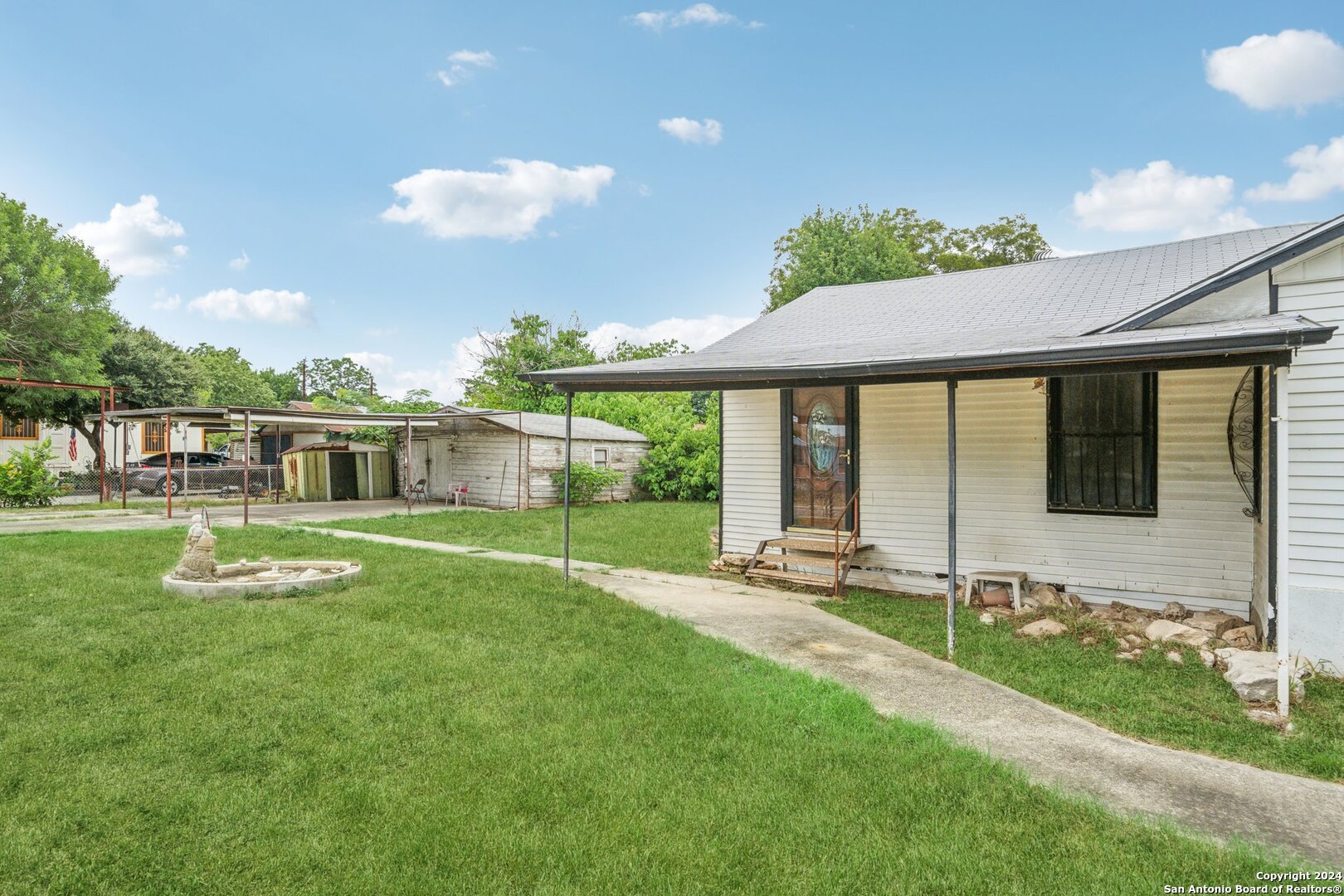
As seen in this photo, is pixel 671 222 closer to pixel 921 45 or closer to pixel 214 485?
pixel 921 45

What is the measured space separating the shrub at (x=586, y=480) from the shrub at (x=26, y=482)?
12.7 meters

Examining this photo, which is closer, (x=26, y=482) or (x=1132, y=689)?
(x=1132, y=689)

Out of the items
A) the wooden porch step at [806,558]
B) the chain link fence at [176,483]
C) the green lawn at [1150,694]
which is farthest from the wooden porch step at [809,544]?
the chain link fence at [176,483]

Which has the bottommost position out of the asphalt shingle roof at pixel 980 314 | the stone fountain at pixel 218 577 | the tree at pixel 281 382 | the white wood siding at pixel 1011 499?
the stone fountain at pixel 218 577

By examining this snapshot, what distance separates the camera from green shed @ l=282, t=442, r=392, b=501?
20750 mm

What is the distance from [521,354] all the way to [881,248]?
16.0 m

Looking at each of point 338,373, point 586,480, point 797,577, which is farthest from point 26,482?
point 338,373

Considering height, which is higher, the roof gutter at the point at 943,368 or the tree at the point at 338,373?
the tree at the point at 338,373

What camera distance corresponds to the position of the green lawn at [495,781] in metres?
2.57

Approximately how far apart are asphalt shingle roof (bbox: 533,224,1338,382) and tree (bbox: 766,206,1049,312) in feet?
45.6

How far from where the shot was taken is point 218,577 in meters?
7.91

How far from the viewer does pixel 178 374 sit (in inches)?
1152

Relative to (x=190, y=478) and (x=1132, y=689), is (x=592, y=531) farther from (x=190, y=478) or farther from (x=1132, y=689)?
(x=190, y=478)

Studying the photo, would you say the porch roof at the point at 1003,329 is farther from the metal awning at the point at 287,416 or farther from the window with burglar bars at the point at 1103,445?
the metal awning at the point at 287,416
